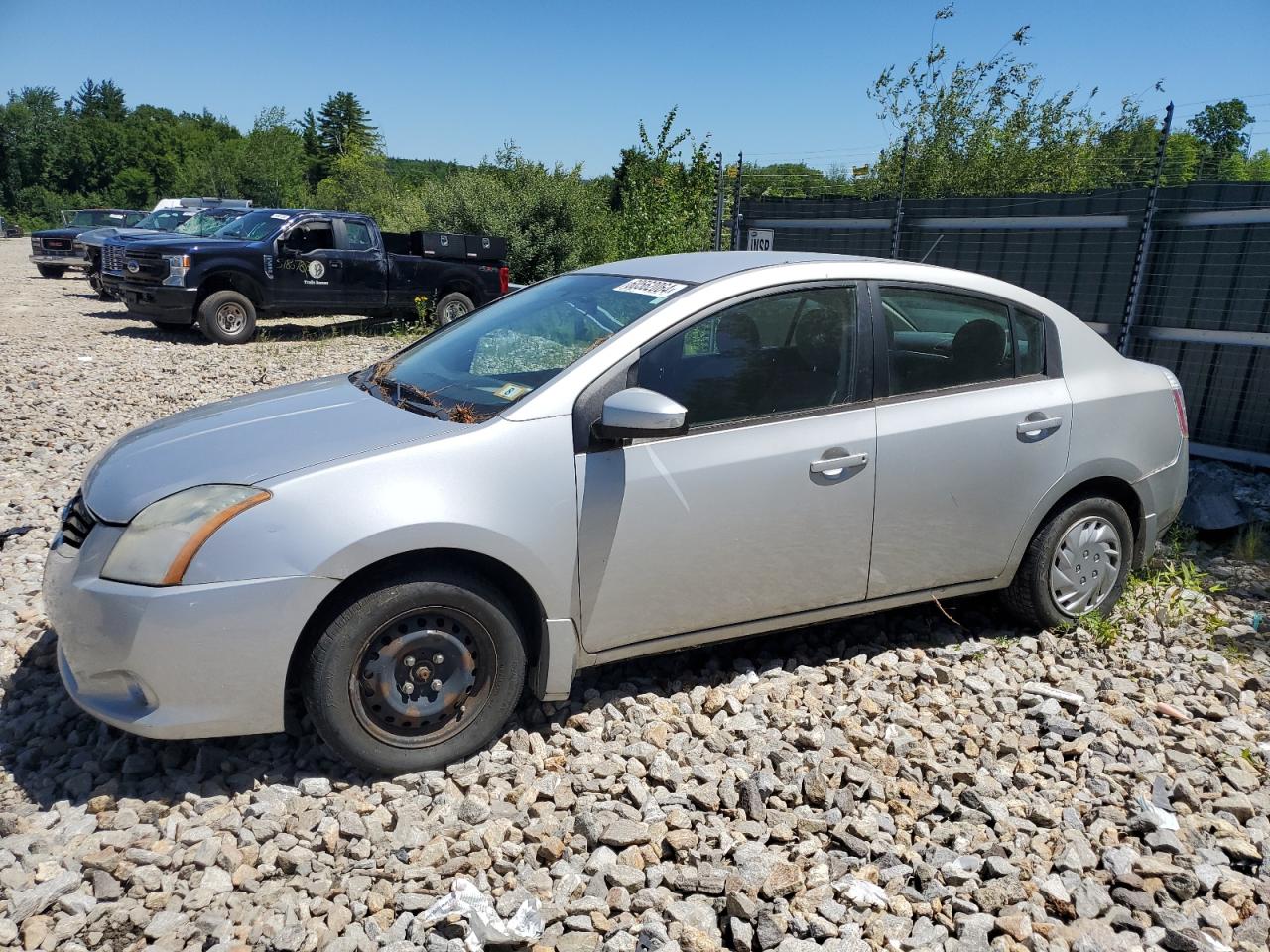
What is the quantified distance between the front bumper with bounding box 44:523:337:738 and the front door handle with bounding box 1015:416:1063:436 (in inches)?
112

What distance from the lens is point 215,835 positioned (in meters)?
2.80

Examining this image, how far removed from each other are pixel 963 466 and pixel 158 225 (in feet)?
75.2

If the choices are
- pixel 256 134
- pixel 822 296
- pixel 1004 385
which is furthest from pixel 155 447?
pixel 256 134

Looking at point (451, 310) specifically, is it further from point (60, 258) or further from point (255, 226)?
point (60, 258)

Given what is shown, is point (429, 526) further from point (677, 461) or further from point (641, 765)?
point (641, 765)

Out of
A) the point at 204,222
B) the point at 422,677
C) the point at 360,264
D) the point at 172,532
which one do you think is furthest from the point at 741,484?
the point at 204,222

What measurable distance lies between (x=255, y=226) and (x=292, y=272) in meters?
1.05

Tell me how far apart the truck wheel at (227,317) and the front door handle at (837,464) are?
39.6ft

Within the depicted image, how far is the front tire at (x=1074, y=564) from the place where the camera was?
161 inches

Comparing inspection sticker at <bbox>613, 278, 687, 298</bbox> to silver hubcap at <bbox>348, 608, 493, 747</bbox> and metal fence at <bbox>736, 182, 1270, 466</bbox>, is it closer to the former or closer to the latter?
silver hubcap at <bbox>348, 608, 493, 747</bbox>

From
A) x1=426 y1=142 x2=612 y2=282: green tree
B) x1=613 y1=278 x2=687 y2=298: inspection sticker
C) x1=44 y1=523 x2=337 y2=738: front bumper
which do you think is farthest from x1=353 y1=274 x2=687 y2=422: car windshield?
x1=426 y1=142 x2=612 y2=282: green tree

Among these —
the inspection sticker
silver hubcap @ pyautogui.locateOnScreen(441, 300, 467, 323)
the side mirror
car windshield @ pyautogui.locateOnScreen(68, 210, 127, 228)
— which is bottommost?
silver hubcap @ pyautogui.locateOnScreen(441, 300, 467, 323)

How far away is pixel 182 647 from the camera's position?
270 cm

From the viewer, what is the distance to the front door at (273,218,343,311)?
1365cm
